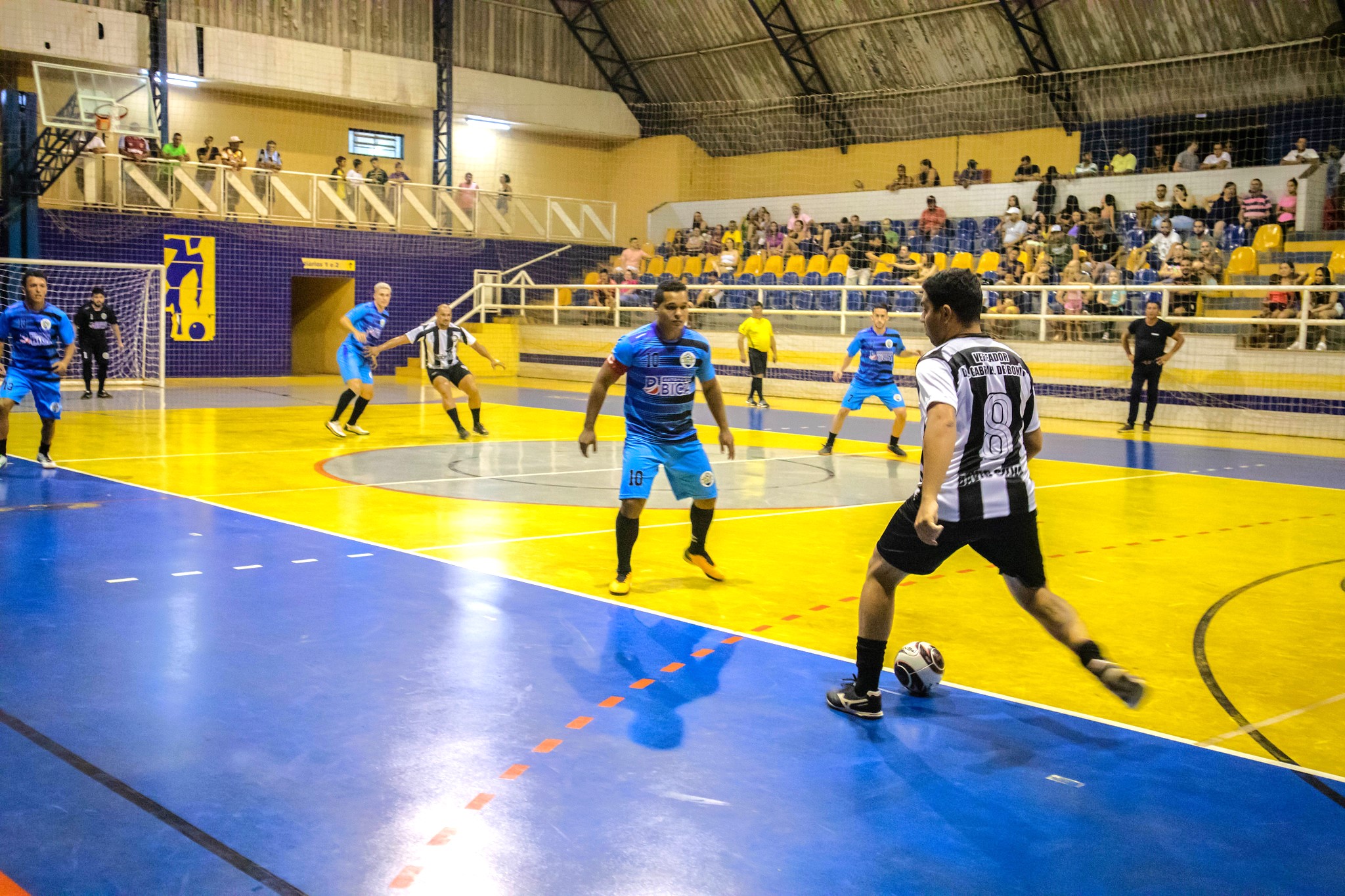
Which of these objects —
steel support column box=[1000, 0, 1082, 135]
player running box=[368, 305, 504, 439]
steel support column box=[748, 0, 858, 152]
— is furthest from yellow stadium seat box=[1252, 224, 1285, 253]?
player running box=[368, 305, 504, 439]

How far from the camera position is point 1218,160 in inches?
979

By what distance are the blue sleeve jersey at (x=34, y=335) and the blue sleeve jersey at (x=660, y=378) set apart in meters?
6.95

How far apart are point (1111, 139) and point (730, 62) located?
10.8 m

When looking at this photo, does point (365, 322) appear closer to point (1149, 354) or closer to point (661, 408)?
point (661, 408)

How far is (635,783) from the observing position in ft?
14.2

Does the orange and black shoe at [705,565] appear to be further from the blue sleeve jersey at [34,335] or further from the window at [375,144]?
the window at [375,144]

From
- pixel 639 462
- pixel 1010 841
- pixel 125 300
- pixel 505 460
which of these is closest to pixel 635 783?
pixel 1010 841

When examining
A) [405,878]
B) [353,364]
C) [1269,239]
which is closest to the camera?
[405,878]

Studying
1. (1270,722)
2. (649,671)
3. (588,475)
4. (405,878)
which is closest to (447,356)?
(588,475)

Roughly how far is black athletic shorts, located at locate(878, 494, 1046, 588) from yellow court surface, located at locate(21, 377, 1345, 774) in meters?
0.83

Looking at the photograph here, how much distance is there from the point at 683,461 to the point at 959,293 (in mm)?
3107

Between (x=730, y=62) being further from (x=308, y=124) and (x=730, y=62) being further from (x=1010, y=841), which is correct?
(x=1010, y=841)

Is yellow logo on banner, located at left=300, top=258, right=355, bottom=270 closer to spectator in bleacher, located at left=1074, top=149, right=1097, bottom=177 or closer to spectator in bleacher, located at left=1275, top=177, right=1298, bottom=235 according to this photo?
spectator in bleacher, located at left=1074, top=149, right=1097, bottom=177

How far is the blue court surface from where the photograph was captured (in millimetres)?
3658
